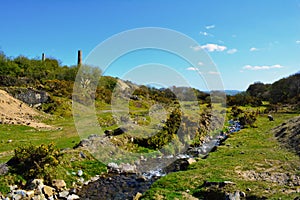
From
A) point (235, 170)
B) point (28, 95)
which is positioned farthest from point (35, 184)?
point (28, 95)

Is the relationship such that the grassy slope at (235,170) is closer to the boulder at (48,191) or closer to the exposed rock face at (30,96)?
the boulder at (48,191)

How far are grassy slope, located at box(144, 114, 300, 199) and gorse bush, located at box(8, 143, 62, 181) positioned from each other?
688 cm

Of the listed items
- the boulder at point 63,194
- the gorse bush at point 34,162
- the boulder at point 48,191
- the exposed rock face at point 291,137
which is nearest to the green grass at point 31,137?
the gorse bush at point 34,162

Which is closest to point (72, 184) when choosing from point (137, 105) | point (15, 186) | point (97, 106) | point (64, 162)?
point (64, 162)

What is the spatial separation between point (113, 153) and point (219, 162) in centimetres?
925

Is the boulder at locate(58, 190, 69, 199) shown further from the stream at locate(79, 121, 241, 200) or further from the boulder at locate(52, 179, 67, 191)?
the stream at locate(79, 121, 241, 200)

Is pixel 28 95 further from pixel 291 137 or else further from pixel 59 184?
pixel 291 137

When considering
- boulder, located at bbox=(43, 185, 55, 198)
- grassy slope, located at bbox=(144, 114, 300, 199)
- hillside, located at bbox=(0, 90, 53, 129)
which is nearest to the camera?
grassy slope, located at bbox=(144, 114, 300, 199)

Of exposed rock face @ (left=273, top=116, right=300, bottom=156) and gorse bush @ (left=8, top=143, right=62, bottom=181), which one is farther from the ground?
exposed rock face @ (left=273, top=116, right=300, bottom=156)

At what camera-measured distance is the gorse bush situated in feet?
55.5

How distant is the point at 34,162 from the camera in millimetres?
17203

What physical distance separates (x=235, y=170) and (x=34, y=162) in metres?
13.1

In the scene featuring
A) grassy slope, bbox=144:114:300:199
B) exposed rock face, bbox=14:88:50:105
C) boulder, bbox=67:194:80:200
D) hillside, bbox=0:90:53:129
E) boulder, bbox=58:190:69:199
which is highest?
exposed rock face, bbox=14:88:50:105

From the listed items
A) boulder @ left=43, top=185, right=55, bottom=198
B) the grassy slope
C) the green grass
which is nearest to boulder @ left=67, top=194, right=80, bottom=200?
boulder @ left=43, top=185, right=55, bottom=198
